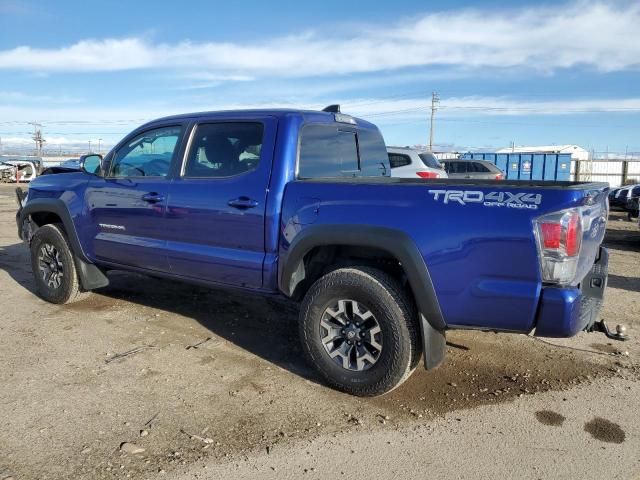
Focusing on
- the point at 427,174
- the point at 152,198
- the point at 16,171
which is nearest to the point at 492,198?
the point at 152,198

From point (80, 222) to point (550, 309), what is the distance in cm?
441

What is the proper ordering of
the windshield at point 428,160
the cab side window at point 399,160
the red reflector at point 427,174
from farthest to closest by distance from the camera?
1. the windshield at point 428,160
2. the cab side window at point 399,160
3. the red reflector at point 427,174

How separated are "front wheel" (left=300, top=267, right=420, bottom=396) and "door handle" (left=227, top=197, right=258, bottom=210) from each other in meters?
0.77

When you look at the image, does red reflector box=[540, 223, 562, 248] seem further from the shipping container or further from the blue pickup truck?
the shipping container

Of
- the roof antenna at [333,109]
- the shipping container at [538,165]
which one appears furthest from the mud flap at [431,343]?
the shipping container at [538,165]

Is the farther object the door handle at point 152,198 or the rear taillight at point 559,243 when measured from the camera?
the door handle at point 152,198

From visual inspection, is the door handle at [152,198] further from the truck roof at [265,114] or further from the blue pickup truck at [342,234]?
the truck roof at [265,114]

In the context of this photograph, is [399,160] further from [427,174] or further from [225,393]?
[225,393]

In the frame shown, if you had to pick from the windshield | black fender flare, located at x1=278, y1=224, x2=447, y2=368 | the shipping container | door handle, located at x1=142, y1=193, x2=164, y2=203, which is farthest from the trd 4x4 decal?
the shipping container

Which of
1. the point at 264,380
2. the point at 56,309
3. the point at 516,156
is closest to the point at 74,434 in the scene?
A: the point at 264,380

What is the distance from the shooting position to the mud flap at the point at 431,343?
3363 mm

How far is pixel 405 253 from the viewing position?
3.27 m

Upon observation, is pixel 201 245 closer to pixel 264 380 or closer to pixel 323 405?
pixel 264 380

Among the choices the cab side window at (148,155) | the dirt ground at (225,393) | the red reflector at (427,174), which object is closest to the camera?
the dirt ground at (225,393)
